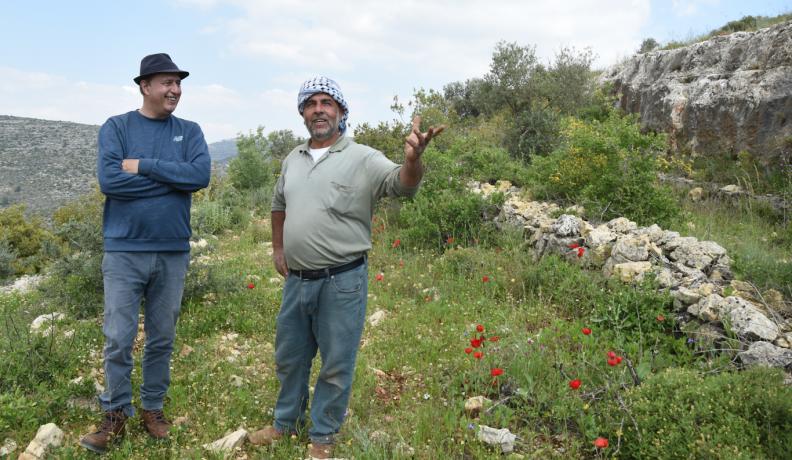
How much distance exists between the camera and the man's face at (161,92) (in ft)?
11.2

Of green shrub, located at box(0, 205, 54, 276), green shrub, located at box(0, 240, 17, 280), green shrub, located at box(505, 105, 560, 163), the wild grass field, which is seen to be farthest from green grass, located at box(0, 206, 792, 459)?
green shrub, located at box(0, 205, 54, 276)

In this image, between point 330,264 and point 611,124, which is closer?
point 330,264

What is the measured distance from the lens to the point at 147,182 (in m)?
3.29

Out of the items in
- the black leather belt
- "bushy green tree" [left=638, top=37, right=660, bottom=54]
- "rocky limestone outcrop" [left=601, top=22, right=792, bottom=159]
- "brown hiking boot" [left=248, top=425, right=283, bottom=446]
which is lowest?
"brown hiking boot" [left=248, top=425, right=283, bottom=446]

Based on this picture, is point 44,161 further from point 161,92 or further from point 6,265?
point 161,92

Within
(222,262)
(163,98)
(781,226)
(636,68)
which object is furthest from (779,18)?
(163,98)

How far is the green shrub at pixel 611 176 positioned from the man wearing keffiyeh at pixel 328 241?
14.9ft

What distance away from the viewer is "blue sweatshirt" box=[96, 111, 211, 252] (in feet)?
10.7

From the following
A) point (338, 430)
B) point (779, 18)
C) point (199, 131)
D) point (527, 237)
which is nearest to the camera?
point (338, 430)

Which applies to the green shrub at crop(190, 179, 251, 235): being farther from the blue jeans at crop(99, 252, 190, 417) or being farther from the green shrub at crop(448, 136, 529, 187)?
the blue jeans at crop(99, 252, 190, 417)

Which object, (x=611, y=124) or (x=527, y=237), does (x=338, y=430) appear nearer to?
(x=527, y=237)

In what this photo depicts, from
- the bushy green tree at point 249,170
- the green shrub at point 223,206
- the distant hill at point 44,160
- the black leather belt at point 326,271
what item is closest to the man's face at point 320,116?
the black leather belt at point 326,271

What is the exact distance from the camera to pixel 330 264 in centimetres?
301

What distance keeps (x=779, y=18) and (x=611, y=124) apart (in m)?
8.21
